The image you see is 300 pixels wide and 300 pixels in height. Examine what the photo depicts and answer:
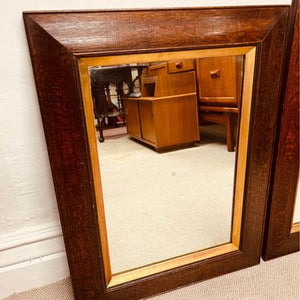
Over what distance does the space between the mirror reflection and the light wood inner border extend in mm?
41

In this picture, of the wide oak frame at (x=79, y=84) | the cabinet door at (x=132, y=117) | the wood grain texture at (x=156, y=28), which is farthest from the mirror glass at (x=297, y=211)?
the cabinet door at (x=132, y=117)

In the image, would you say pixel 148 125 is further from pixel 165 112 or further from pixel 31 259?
pixel 31 259

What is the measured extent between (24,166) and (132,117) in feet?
1.53

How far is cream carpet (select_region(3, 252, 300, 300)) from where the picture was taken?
2.32 feet

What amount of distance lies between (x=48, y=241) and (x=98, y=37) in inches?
23.4

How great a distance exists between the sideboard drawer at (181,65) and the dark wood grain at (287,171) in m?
0.26

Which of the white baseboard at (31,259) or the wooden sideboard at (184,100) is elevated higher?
the wooden sideboard at (184,100)

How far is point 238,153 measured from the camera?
0.72 m

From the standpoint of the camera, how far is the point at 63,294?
0.75 meters

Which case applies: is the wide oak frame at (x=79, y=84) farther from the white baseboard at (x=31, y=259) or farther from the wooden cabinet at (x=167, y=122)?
the wooden cabinet at (x=167, y=122)

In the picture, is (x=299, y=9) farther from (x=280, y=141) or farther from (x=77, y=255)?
(x=77, y=255)

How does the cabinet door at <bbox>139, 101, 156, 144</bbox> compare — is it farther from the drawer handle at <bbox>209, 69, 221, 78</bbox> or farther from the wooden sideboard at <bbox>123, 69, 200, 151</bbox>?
the drawer handle at <bbox>209, 69, 221, 78</bbox>

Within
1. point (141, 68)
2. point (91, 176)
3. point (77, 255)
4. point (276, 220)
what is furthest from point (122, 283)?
point (141, 68)

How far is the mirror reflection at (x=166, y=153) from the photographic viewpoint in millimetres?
780
